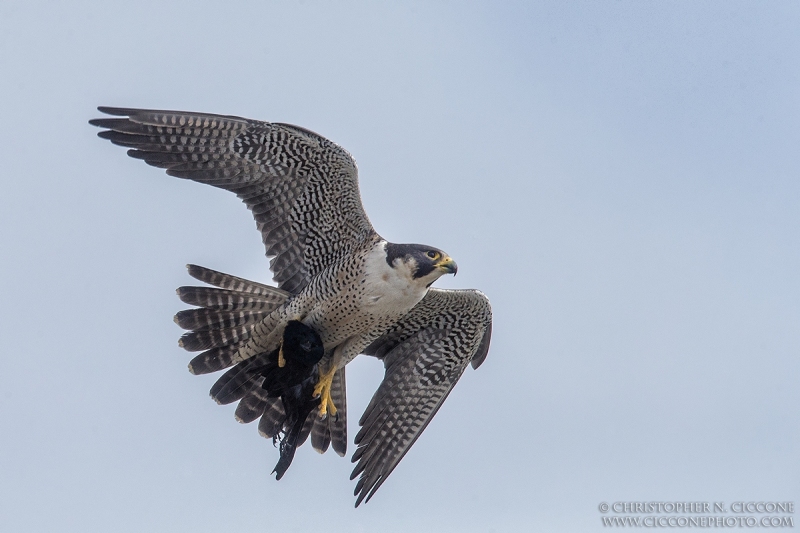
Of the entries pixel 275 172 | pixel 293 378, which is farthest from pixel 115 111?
pixel 293 378

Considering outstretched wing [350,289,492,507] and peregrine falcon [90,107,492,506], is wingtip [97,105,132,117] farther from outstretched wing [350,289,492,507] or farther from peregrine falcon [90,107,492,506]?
outstretched wing [350,289,492,507]

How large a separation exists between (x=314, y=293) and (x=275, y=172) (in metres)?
1.48

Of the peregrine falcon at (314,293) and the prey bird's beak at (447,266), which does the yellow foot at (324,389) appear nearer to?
the peregrine falcon at (314,293)

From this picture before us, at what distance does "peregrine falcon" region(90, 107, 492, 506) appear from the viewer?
16.1 m

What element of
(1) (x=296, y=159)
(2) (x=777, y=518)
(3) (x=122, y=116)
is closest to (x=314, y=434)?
(1) (x=296, y=159)

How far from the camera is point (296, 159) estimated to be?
16406mm

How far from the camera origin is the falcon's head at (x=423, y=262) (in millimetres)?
15688

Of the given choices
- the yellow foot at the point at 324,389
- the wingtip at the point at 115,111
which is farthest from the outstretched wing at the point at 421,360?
the wingtip at the point at 115,111

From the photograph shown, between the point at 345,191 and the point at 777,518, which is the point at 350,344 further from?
the point at 777,518

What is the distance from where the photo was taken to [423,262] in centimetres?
1570

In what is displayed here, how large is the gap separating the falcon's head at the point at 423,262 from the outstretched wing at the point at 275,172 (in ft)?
2.67

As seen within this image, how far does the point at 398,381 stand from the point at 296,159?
317 cm

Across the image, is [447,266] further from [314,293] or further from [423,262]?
[314,293]

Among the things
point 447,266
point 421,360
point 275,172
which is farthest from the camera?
point 421,360
